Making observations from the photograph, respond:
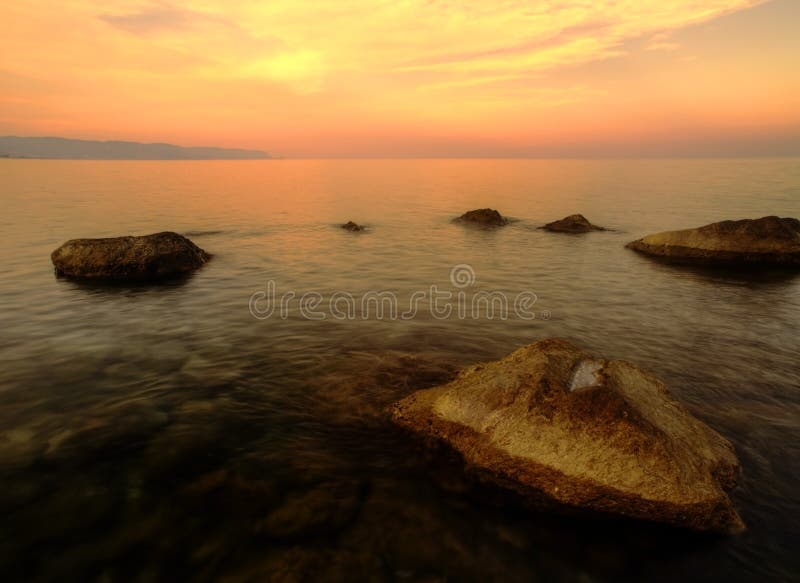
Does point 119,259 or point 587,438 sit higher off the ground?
point 587,438

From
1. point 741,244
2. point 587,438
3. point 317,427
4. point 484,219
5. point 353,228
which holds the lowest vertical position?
point 353,228

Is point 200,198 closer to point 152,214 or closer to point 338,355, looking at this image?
point 152,214

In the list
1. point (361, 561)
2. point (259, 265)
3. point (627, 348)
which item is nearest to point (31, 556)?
point (361, 561)

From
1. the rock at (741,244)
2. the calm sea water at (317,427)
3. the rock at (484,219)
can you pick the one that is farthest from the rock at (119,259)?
the rock at (741,244)

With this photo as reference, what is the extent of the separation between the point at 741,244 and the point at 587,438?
26.4 meters

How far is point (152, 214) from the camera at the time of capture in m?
46.0

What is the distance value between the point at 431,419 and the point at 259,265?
1928 cm

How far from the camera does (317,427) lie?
8.92 m

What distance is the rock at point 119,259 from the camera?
21125 millimetres

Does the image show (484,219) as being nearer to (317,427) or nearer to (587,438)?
(317,427)

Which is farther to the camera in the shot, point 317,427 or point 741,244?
point 741,244

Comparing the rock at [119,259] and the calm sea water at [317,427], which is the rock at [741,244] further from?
the rock at [119,259]

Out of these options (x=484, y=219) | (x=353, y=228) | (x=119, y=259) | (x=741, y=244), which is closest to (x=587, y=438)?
(x=119, y=259)

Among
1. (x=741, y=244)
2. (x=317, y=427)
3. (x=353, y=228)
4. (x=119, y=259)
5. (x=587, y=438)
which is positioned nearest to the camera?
(x=587, y=438)
